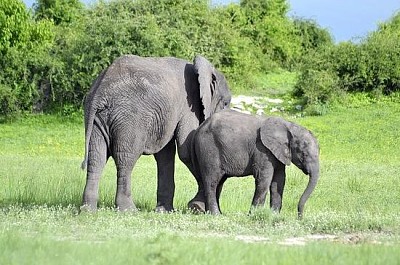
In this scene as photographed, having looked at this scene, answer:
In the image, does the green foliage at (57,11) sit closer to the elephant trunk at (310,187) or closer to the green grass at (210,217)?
the green grass at (210,217)

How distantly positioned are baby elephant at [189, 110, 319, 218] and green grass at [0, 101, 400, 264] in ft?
2.00

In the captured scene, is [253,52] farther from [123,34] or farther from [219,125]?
[219,125]

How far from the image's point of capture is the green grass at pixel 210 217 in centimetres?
777

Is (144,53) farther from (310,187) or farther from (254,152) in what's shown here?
(310,187)

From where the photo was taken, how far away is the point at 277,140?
13195 millimetres

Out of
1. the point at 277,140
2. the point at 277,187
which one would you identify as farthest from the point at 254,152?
the point at 277,187

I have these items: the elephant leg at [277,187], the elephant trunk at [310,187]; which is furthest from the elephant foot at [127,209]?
the elephant trunk at [310,187]

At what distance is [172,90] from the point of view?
1395 cm

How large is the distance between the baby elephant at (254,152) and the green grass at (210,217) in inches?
24.0

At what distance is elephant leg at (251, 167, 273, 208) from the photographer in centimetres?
1313

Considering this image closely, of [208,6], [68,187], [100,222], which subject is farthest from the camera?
[208,6]

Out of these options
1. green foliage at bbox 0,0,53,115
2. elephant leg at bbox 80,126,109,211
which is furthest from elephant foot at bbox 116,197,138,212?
green foliage at bbox 0,0,53,115

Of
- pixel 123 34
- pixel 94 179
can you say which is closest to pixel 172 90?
pixel 94 179

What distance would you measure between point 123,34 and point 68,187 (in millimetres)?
20401
